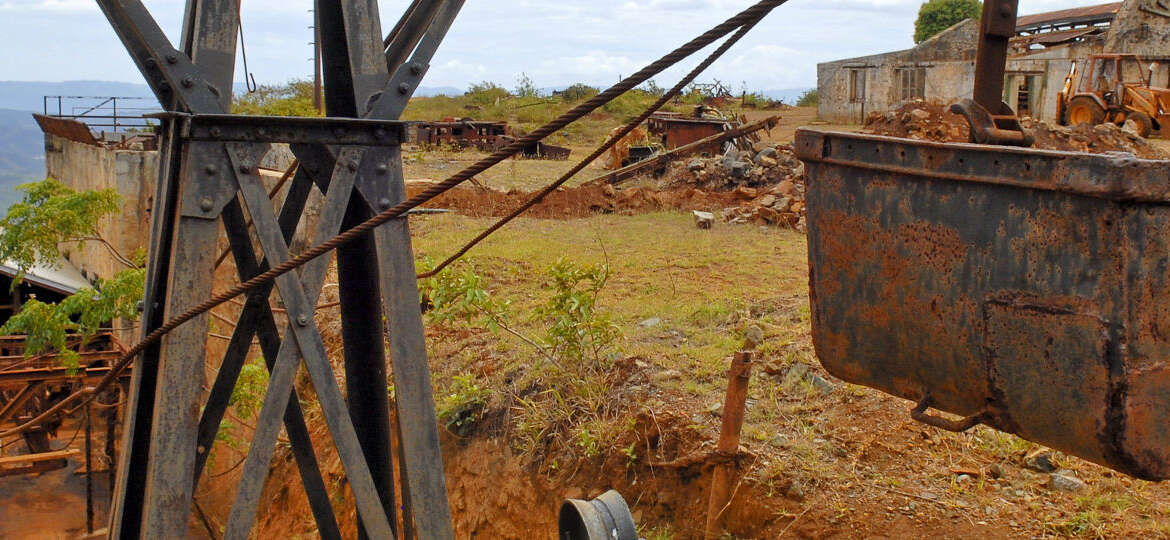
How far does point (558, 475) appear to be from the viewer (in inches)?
227

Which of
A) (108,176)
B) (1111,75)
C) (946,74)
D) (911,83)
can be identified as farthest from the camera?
(911,83)

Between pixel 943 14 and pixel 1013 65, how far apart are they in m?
28.6

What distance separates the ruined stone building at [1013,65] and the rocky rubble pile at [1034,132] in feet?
21.0

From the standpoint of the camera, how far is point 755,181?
1580 cm

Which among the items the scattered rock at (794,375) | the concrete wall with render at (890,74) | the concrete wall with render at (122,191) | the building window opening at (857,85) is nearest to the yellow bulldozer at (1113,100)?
the concrete wall with render at (890,74)

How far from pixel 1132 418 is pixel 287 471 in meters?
6.86

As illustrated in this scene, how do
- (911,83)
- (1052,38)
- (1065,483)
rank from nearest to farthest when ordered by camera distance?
(1065,483)
(911,83)
(1052,38)

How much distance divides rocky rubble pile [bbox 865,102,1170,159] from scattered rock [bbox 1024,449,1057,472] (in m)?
9.83

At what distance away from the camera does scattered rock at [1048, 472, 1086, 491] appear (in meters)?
4.66

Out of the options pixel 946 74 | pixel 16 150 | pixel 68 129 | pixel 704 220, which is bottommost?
pixel 16 150

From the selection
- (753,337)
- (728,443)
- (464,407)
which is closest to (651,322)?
(753,337)

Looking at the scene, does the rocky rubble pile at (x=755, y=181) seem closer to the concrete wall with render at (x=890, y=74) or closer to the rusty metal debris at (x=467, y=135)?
the rusty metal debris at (x=467, y=135)

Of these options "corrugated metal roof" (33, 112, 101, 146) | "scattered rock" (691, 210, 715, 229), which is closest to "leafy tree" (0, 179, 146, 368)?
"scattered rock" (691, 210, 715, 229)

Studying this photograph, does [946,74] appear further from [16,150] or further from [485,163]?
[16,150]
